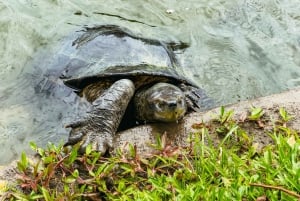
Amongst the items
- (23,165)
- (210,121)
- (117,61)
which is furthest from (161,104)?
(23,165)

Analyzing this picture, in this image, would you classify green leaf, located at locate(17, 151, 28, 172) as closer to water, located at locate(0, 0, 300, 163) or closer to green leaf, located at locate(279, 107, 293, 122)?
water, located at locate(0, 0, 300, 163)

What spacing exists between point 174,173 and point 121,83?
4.23ft

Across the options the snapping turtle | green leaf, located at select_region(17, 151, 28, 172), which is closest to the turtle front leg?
the snapping turtle

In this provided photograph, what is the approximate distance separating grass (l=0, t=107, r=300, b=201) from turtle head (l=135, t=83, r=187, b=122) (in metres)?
0.40

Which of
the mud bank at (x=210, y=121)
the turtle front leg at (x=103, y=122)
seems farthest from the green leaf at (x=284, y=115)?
the turtle front leg at (x=103, y=122)

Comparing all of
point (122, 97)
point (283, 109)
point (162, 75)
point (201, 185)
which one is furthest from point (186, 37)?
point (201, 185)

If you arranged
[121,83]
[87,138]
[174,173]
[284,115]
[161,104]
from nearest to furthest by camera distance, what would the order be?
[174,173] < [284,115] < [87,138] < [161,104] < [121,83]

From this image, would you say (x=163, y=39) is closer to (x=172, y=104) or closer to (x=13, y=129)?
(x=172, y=104)

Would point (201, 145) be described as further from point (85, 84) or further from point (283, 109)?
point (85, 84)

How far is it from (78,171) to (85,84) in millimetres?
1484

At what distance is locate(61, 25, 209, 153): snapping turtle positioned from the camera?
11.5 feet

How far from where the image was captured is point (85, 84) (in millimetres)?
4273

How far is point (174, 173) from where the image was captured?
2.76m

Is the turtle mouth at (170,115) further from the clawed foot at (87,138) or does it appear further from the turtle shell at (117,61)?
the turtle shell at (117,61)
